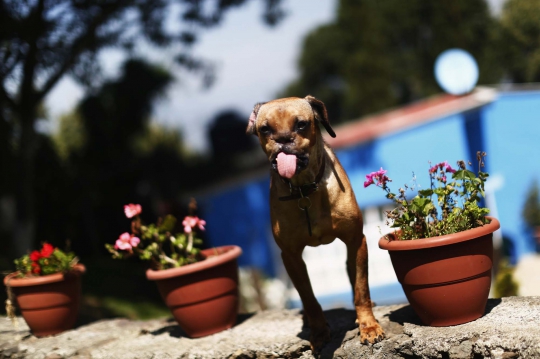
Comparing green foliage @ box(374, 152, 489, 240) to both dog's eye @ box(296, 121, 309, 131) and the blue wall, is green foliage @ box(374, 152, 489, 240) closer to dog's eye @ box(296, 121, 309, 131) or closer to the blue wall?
dog's eye @ box(296, 121, 309, 131)

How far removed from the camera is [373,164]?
1198 cm

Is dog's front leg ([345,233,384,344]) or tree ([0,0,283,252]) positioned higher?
tree ([0,0,283,252])

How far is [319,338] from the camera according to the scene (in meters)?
3.44

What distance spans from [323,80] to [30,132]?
110 ft

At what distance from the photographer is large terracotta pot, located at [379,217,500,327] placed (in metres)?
2.95

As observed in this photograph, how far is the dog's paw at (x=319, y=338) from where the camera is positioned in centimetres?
339

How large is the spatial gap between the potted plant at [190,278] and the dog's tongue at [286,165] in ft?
4.33

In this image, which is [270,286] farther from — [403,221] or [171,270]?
[403,221]

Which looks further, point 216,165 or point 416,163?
point 216,165

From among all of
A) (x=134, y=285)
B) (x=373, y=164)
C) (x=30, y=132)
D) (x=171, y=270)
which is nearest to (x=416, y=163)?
(x=373, y=164)

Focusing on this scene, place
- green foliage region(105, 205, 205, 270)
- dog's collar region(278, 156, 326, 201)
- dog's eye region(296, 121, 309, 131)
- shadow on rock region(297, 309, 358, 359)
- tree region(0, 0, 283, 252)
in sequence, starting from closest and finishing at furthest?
dog's eye region(296, 121, 309, 131) < dog's collar region(278, 156, 326, 201) < shadow on rock region(297, 309, 358, 359) < green foliage region(105, 205, 205, 270) < tree region(0, 0, 283, 252)

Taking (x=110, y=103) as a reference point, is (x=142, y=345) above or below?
below

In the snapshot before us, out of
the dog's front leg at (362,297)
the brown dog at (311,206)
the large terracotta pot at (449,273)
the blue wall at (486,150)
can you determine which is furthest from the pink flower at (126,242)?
the blue wall at (486,150)

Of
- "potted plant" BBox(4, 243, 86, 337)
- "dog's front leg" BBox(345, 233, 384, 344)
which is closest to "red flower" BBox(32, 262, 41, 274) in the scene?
"potted plant" BBox(4, 243, 86, 337)
